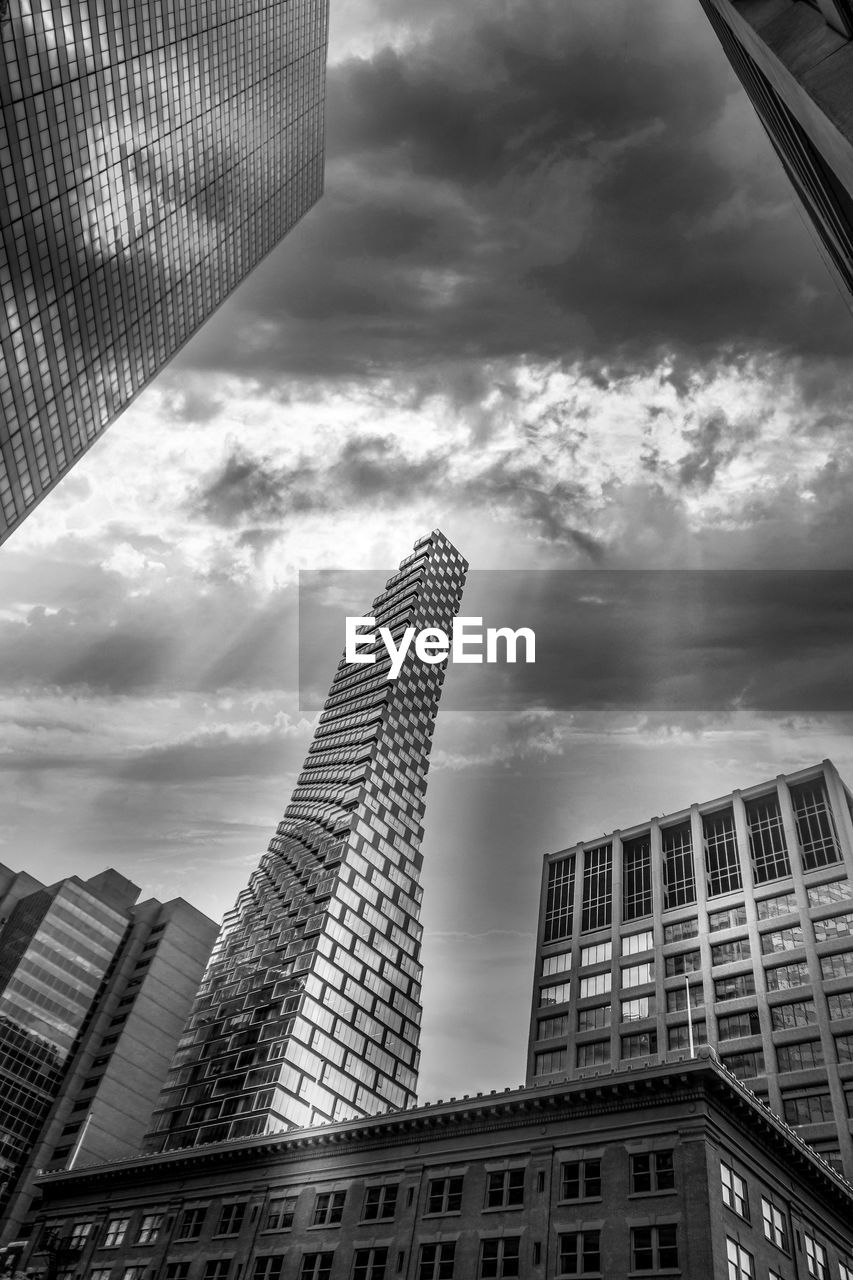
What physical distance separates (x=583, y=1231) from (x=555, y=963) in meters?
62.0

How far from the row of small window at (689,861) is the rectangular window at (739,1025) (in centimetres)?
1349

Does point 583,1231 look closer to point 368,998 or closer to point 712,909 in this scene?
point 712,909

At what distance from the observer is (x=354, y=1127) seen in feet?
168

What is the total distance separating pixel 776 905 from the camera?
8719 centimetres

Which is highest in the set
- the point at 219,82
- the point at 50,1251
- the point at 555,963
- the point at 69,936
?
the point at 219,82

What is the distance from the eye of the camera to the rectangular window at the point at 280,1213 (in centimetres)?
5169

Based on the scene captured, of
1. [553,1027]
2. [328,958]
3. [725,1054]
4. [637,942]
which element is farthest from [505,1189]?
[328,958]

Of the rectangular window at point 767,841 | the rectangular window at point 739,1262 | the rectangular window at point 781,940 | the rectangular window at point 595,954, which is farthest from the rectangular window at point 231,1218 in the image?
the rectangular window at point 767,841

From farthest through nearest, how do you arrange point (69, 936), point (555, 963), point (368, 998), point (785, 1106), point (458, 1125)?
1. point (69, 936)
2. point (368, 998)
3. point (555, 963)
4. point (785, 1106)
5. point (458, 1125)

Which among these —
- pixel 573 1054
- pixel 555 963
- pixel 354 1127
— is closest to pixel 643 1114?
pixel 354 1127

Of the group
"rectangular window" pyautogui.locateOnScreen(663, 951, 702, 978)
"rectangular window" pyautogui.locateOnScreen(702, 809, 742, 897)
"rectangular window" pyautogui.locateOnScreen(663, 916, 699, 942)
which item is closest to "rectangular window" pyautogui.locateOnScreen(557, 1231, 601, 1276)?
"rectangular window" pyautogui.locateOnScreen(663, 951, 702, 978)

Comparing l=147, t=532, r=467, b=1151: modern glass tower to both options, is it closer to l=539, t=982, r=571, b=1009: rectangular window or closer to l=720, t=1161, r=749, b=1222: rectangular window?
l=539, t=982, r=571, b=1009: rectangular window

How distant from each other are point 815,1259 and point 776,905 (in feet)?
154

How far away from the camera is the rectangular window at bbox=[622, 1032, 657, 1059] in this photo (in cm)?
8512
